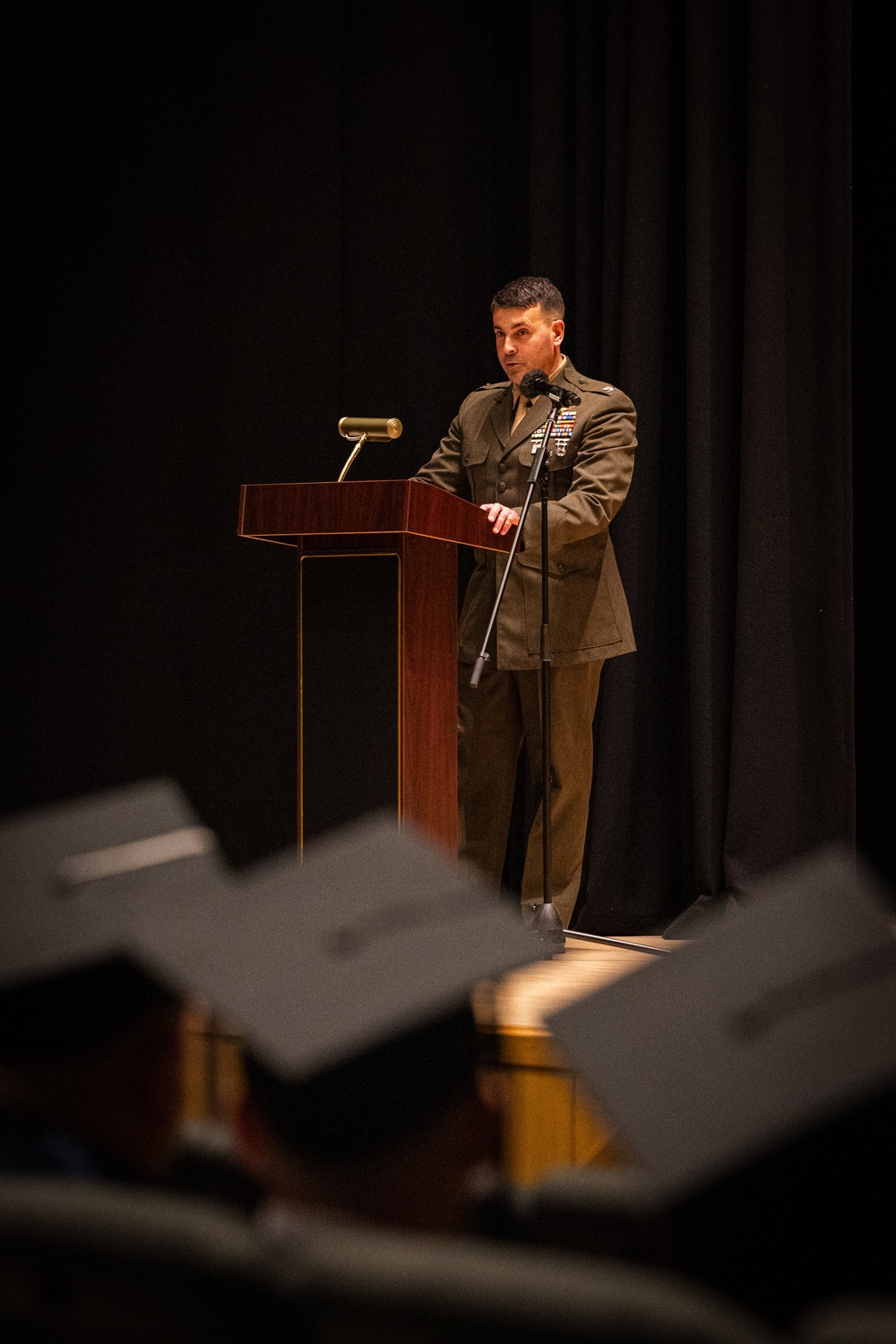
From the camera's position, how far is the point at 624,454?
3.38 metres

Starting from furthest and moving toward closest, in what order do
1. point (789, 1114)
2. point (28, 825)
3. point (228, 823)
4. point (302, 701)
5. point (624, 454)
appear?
1. point (228, 823)
2. point (624, 454)
3. point (302, 701)
4. point (28, 825)
5. point (789, 1114)

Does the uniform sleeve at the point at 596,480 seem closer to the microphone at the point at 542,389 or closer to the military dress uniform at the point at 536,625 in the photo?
the military dress uniform at the point at 536,625

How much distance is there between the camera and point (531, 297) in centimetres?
342

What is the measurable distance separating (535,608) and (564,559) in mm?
148

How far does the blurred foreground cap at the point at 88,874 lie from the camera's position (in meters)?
1.12

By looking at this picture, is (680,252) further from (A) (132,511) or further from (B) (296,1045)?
(B) (296,1045)

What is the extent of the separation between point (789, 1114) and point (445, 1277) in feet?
0.93

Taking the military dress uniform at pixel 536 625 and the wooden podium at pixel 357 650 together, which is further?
the military dress uniform at pixel 536 625

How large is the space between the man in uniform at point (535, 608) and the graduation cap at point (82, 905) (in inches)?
85.9

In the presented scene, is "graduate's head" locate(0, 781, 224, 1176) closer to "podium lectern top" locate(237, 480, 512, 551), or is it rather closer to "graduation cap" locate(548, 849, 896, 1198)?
"graduation cap" locate(548, 849, 896, 1198)

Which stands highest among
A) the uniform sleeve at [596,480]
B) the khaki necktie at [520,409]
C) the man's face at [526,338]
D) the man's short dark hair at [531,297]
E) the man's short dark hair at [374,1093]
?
the man's short dark hair at [531,297]

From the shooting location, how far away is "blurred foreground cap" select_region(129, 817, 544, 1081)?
39.4 inches

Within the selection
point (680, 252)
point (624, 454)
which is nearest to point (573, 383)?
point (624, 454)

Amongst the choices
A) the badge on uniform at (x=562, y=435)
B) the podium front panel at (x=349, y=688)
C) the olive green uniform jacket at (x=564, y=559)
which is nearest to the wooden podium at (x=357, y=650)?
the podium front panel at (x=349, y=688)
